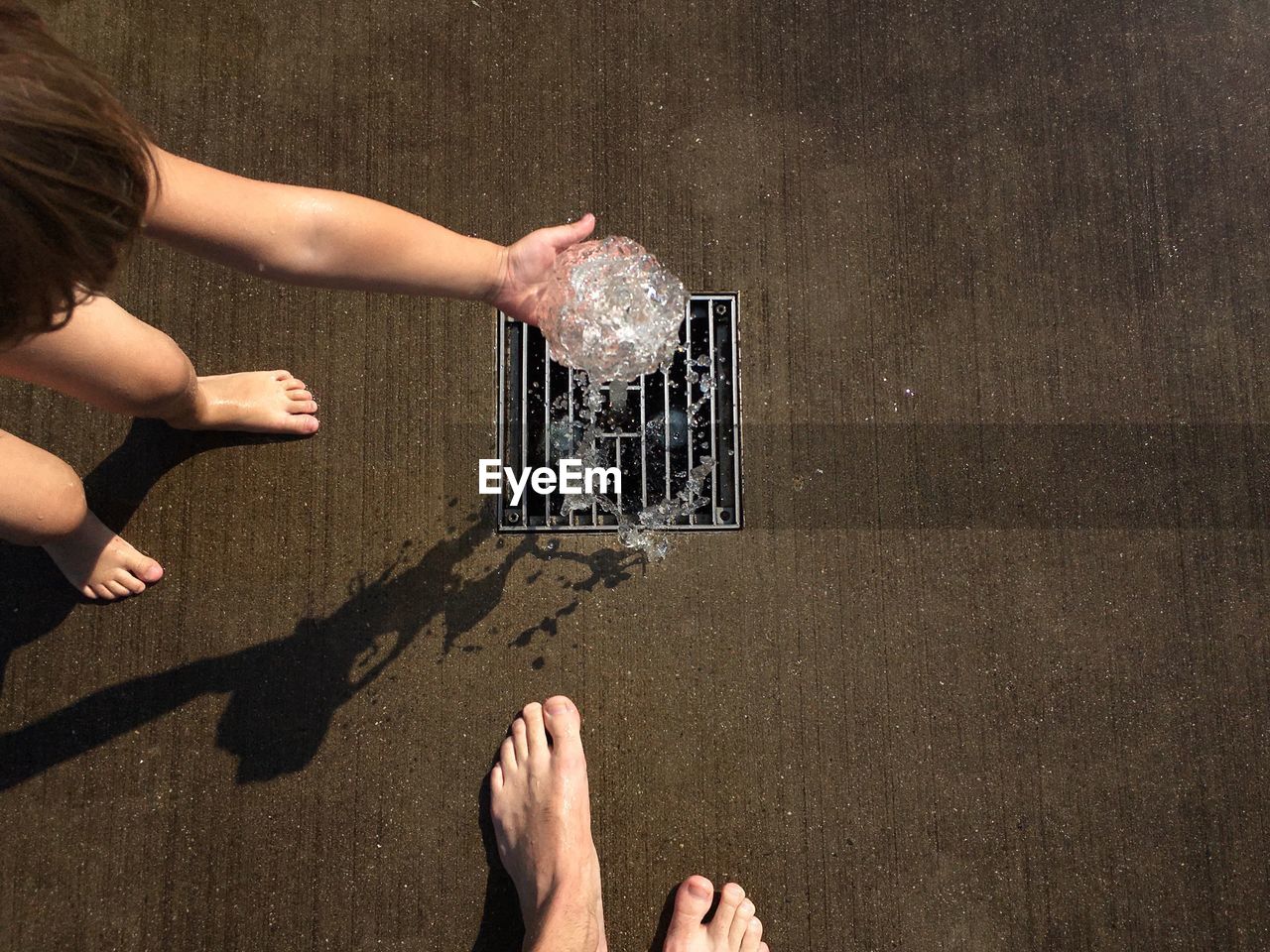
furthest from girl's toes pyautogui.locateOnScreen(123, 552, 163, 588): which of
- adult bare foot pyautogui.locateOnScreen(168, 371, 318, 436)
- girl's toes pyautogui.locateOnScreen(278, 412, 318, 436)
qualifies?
girl's toes pyautogui.locateOnScreen(278, 412, 318, 436)

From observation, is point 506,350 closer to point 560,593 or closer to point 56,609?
point 560,593

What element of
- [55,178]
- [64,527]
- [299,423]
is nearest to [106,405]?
[64,527]

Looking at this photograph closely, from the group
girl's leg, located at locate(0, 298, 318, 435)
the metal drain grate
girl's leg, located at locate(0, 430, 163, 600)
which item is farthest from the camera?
the metal drain grate

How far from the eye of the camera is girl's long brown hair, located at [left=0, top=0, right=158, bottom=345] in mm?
883

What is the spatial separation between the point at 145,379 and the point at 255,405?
1.16 feet

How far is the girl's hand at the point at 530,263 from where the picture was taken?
5.17 feet

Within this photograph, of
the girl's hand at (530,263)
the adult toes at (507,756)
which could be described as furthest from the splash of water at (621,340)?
the adult toes at (507,756)

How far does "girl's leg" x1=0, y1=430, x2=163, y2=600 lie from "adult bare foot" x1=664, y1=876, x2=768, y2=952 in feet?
5.06

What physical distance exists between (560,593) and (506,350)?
2.16 feet

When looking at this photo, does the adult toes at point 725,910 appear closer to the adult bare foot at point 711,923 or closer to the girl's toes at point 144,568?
the adult bare foot at point 711,923

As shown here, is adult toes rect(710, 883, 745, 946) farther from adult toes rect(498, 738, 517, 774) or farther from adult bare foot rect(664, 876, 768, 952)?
adult toes rect(498, 738, 517, 774)

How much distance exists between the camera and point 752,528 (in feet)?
6.85

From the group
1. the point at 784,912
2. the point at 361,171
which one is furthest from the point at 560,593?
the point at 361,171

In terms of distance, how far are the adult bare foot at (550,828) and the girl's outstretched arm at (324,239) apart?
1074 mm
